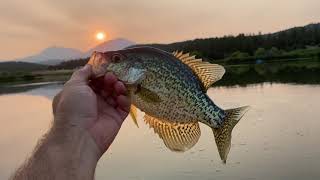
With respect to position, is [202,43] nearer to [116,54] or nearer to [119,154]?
[119,154]

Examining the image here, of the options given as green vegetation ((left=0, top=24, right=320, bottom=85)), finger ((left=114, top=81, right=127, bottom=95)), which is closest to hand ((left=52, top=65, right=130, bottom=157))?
finger ((left=114, top=81, right=127, bottom=95))

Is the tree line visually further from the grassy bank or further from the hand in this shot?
the hand

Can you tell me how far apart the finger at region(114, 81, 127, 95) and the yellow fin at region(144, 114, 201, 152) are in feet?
0.74

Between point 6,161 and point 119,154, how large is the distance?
649 cm

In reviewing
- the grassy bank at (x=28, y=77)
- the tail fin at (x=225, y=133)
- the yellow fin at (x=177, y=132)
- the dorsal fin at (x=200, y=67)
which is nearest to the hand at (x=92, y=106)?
the yellow fin at (x=177, y=132)

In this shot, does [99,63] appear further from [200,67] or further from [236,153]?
[236,153]

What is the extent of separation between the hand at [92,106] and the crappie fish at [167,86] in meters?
0.09

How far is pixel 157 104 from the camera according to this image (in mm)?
3799

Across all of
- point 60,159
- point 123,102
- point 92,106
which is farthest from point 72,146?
point 123,102

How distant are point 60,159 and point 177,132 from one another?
0.98 m

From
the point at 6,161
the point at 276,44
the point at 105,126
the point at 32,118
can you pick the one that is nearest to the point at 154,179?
the point at 6,161

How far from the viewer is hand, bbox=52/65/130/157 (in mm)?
3618

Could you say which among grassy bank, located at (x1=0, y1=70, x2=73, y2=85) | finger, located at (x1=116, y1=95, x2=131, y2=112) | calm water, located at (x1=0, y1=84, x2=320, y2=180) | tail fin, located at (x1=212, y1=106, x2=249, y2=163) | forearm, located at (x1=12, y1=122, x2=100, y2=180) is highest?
finger, located at (x1=116, y1=95, x2=131, y2=112)

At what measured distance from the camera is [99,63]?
3969mm
